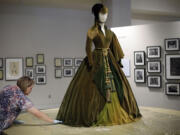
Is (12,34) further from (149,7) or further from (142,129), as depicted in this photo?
(142,129)

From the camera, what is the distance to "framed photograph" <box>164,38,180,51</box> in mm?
6586

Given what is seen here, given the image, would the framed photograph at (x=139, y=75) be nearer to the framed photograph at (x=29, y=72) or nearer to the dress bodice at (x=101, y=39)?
the dress bodice at (x=101, y=39)

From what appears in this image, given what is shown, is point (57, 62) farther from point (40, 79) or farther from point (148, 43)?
point (148, 43)

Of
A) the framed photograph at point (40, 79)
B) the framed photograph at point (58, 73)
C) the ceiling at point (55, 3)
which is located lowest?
the framed photograph at point (40, 79)

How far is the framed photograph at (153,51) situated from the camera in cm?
688

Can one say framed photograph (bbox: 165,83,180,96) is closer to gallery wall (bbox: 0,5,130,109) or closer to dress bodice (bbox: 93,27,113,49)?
dress bodice (bbox: 93,27,113,49)

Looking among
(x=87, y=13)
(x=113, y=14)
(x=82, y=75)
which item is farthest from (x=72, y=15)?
(x=82, y=75)

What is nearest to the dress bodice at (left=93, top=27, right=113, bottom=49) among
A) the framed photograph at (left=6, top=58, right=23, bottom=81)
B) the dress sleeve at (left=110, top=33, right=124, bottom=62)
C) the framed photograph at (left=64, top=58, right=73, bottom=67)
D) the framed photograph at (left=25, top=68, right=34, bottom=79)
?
the dress sleeve at (left=110, top=33, right=124, bottom=62)

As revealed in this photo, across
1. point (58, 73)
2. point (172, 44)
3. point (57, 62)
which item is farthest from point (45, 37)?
point (172, 44)

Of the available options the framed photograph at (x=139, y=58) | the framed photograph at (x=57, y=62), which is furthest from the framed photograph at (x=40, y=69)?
the framed photograph at (x=139, y=58)

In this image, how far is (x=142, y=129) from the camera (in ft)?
11.8

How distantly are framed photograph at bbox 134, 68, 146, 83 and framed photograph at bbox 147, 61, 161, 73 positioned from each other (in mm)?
172

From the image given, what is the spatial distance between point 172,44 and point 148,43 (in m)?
0.63

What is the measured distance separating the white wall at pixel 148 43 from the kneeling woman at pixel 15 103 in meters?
3.81
